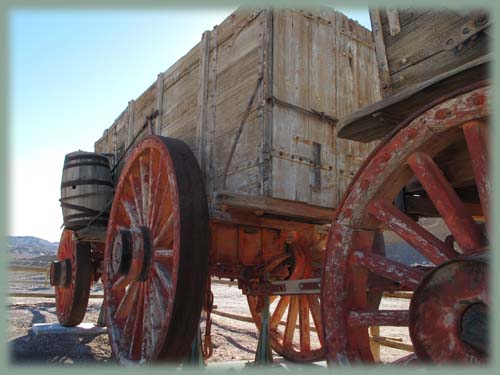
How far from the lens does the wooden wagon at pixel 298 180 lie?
1.81 m

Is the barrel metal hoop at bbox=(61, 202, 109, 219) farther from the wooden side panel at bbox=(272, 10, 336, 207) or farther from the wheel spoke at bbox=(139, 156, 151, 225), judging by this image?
the wooden side panel at bbox=(272, 10, 336, 207)

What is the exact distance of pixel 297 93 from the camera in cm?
380

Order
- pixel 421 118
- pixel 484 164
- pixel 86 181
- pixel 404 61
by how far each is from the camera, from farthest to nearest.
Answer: pixel 86 181 → pixel 404 61 → pixel 421 118 → pixel 484 164

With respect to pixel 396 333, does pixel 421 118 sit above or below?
above

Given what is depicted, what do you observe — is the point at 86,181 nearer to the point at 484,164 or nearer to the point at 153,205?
the point at 153,205

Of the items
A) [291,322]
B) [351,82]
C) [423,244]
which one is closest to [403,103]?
[423,244]

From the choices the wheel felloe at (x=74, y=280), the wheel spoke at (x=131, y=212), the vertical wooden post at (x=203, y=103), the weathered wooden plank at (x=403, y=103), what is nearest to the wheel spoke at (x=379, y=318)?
the weathered wooden plank at (x=403, y=103)

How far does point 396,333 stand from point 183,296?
20.7 feet

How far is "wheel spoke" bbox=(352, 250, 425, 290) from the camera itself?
5.89ft

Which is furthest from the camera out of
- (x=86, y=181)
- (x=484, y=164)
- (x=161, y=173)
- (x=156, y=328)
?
(x=86, y=181)

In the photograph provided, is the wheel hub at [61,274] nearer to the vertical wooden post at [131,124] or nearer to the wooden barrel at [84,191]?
the wooden barrel at [84,191]

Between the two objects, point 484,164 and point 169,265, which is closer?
point 484,164

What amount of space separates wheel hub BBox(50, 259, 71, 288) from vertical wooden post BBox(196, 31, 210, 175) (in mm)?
3820

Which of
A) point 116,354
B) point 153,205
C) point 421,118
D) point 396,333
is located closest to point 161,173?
point 153,205
